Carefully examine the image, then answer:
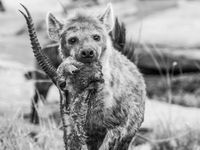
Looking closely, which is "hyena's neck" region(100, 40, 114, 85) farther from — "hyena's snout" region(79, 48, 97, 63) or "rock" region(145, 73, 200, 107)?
"rock" region(145, 73, 200, 107)

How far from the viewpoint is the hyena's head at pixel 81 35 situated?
4.36 metres

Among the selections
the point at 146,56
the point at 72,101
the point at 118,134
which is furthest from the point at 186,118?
the point at 72,101

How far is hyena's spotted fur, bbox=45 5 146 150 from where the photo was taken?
14.7 feet

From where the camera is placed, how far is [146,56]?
→ 1033cm

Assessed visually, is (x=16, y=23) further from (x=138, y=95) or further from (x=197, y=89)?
(x=138, y=95)

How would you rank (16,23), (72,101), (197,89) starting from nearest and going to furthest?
(72,101)
(197,89)
(16,23)

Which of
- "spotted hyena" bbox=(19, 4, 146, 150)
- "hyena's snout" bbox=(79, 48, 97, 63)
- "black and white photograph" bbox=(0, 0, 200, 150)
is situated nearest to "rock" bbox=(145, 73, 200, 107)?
"black and white photograph" bbox=(0, 0, 200, 150)

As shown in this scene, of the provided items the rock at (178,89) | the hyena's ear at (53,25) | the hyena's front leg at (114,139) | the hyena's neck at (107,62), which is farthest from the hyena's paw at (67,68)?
the rock at (178,89)

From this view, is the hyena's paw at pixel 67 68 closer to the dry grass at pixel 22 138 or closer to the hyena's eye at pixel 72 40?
the hyena's eye at pixel 72 40

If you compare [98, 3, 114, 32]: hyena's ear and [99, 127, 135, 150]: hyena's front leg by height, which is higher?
[98, 3, 114, 32]: hyena's ear

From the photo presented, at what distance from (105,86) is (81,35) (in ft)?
1.35

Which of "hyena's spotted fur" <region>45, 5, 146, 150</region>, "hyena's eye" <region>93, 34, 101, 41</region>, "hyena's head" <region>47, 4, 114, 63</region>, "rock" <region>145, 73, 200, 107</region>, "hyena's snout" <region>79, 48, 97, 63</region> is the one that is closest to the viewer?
"hyena's snout" <region>79, 48, 97, 63</region>

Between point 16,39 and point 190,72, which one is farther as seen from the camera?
point 16,39

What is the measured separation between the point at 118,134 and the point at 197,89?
542cm
